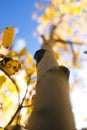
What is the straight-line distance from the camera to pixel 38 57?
36.1 inches

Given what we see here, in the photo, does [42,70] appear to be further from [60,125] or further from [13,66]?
[60,125]

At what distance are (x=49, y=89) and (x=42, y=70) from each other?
0.58 feet

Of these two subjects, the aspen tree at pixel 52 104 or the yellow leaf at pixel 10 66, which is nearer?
the aspen tree at pixel 52 104

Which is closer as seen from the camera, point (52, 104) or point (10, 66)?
point (52, 104)

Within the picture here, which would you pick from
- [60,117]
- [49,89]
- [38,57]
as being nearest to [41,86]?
[49,89]

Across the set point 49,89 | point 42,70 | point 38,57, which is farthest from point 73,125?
point 38,57

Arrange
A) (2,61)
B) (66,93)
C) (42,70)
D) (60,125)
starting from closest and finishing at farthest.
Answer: (60,125) < (66,93) < (42,70) < (2,61)

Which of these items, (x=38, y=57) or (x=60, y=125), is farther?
(x=38, y=57)

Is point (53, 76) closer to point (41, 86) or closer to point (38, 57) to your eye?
point (41, 86)

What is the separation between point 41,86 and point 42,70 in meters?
0.14

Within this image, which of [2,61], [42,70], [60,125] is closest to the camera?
[60,125]

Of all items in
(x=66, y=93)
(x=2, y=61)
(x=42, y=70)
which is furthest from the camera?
(x=2, y=61)

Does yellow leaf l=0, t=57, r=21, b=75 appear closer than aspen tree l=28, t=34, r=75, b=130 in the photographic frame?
No

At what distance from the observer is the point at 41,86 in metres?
0.67
